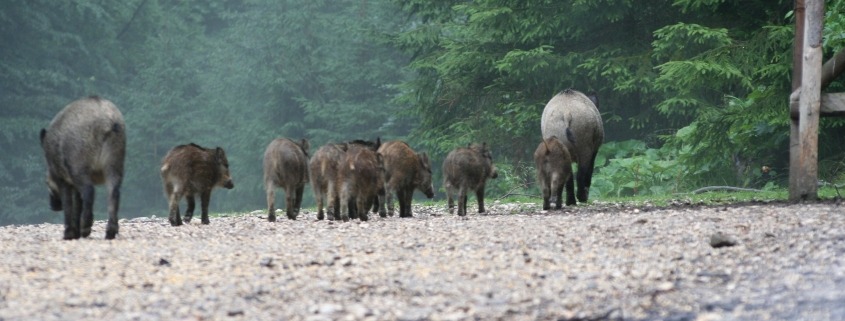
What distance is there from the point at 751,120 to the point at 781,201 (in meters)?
4.92

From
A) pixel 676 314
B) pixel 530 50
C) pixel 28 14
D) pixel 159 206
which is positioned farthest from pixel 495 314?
pixel 159 206

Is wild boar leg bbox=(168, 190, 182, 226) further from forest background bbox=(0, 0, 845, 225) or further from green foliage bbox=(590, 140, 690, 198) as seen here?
green foliage bbox=(590, 140, 690, 198)

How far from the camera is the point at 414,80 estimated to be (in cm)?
3225

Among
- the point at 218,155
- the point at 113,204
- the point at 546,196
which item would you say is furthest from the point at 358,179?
the point at 113,204

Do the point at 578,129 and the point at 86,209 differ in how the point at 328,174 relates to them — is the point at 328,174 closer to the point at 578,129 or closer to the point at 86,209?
the point at 86,209

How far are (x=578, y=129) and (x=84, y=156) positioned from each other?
27.3 ft

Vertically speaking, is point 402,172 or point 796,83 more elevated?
point 796,83

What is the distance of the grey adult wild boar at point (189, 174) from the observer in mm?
14570

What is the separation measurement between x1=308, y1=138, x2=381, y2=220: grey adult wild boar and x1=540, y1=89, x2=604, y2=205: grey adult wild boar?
3.98 metres

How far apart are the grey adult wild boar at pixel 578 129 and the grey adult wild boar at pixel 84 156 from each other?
7665mm

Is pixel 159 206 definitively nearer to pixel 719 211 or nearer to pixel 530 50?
pixel 530 50

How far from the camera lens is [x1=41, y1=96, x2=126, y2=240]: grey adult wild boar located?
1224 centimetres

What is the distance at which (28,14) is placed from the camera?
46125 millimetres

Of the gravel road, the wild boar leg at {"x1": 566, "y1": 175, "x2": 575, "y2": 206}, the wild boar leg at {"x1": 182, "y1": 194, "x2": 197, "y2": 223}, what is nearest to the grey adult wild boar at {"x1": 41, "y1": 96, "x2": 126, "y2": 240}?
the gravel road
